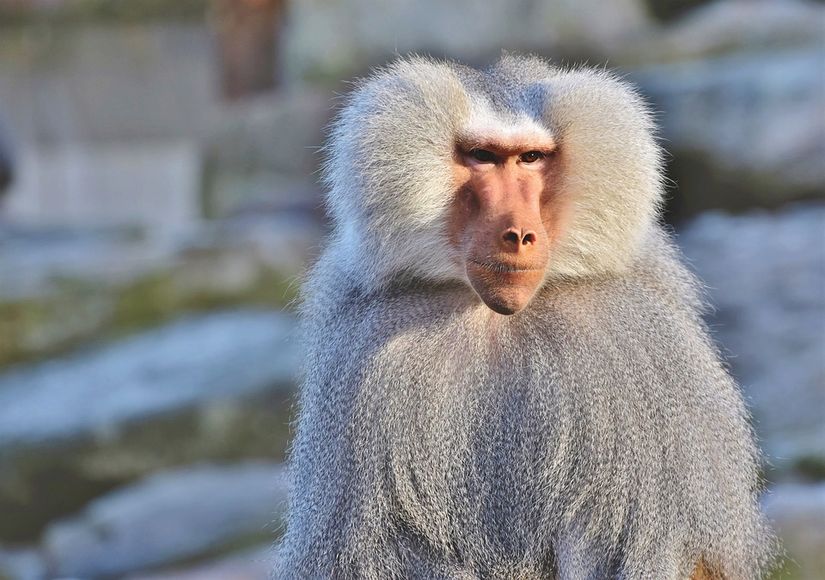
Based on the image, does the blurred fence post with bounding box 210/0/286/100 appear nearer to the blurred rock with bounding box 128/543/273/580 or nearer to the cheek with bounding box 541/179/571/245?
the blurred rock with bounding box 128/543/273/580

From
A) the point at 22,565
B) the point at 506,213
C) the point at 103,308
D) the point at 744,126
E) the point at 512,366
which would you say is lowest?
the point at 22,565

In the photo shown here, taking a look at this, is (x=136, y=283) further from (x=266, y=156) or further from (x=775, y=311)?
(x=775, y=311)

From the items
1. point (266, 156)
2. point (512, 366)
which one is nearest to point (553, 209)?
point (512, 366)

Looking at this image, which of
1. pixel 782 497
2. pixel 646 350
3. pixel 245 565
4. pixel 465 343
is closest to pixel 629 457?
pixel 646 350

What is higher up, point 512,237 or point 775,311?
point 512,237

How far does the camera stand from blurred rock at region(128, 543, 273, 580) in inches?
237

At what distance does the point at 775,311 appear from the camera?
23.9 ft

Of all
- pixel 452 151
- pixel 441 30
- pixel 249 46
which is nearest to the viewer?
pixel 452 151

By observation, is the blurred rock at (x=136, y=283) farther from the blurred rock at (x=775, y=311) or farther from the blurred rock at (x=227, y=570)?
the blurred rock at (x=775, y=311)

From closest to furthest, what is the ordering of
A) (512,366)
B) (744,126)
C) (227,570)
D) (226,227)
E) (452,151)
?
(452,151) → (512,366) → (227,570) → (744,126) → (226,227)

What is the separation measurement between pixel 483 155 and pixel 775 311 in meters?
4.81

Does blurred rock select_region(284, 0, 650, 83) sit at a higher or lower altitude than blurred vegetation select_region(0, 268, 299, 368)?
higher

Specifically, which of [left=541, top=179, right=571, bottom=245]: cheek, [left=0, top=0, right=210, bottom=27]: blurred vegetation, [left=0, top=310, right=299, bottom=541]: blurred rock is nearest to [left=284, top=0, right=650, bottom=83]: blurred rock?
[left=0, top=0, right=210, bottom=27]: blurred vegetation

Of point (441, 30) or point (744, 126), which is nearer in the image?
point (744, 126)
